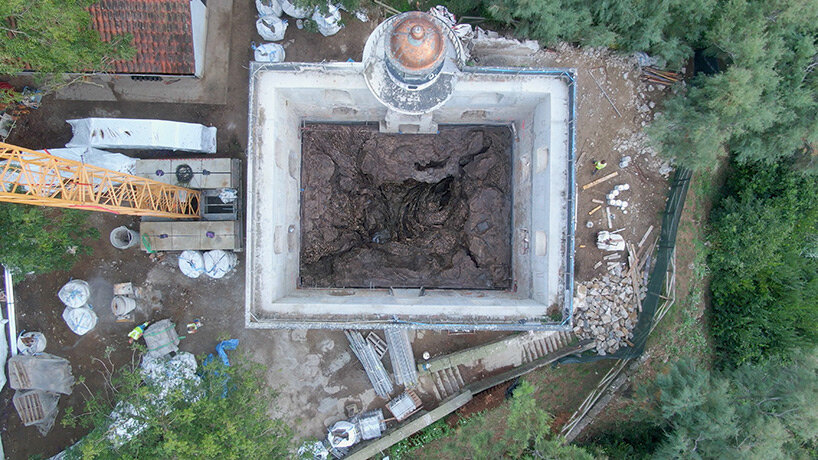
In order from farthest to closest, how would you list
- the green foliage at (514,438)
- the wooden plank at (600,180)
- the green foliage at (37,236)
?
the wooden plank at (600,180) < the green foliage at (514,438) < the green foliage at (37,236)

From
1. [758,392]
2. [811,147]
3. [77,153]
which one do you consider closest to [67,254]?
[77,153]

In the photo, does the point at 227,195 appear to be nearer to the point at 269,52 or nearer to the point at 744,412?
the point at 269,52

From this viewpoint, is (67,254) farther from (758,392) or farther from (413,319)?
(758,392)

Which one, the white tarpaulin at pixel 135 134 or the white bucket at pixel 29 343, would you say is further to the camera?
the white bucket at pixel 29 343

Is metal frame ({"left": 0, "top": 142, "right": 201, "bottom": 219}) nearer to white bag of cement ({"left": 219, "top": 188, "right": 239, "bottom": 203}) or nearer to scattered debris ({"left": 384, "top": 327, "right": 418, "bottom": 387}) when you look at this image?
white bag of cement ({"left": 219, "top": 188, "right": 239, "bottom": 203})

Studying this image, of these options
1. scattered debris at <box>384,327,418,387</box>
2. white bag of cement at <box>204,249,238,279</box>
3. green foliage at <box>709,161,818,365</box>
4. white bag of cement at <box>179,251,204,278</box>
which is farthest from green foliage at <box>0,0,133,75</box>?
green foliage at <box>709,161,818,365</box>

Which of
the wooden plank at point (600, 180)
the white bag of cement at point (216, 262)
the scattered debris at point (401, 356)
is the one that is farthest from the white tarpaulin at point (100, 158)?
the wooden plank at point (600, 180)

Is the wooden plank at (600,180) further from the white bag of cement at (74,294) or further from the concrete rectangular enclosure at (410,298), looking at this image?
the white bag of cement at (74,294)
